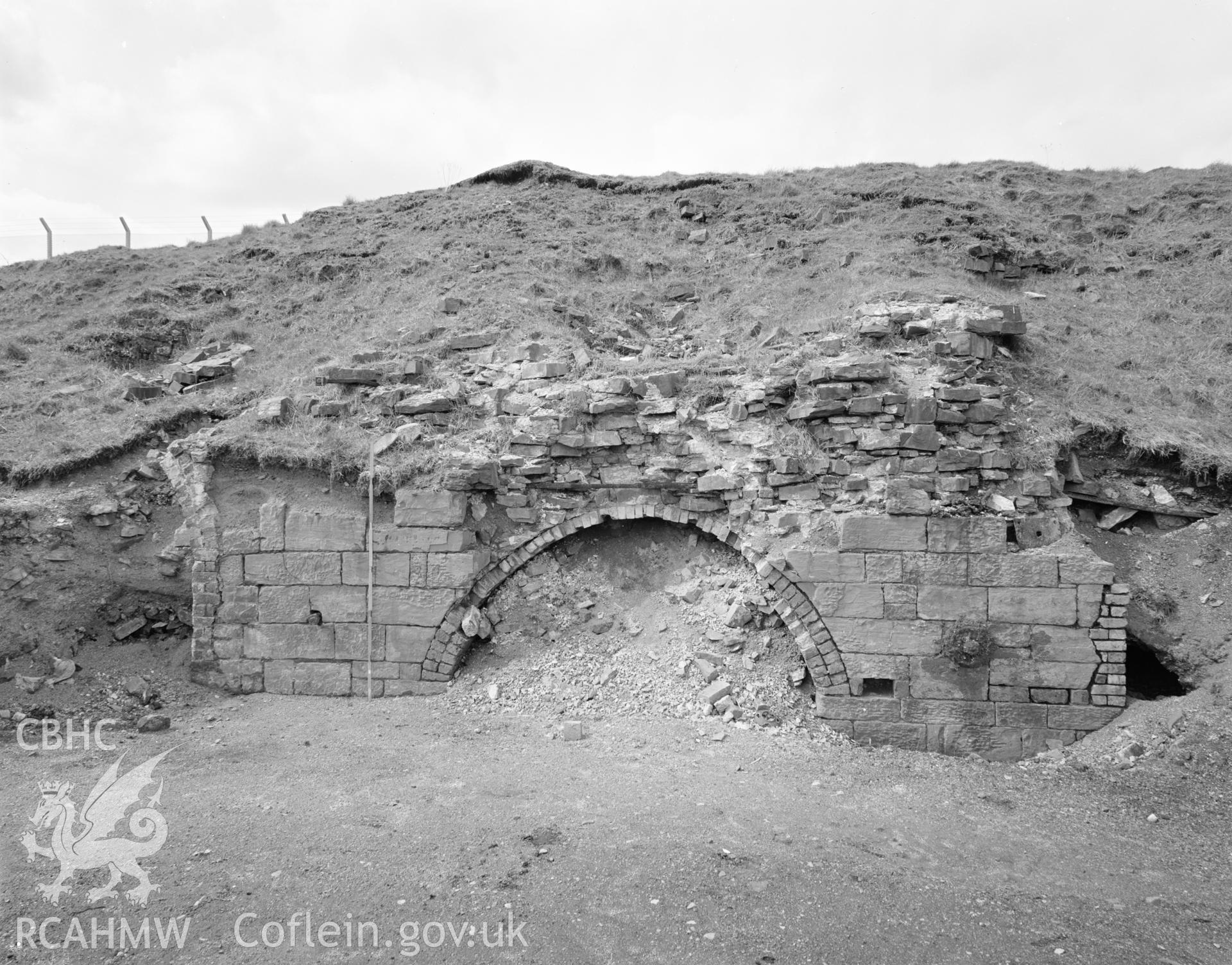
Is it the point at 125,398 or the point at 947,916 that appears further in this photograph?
the point at 125,398

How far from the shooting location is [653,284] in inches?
550

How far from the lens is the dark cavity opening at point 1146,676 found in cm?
823

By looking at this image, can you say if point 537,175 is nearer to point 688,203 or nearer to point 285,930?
point 688,203

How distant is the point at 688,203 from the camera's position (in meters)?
17.0

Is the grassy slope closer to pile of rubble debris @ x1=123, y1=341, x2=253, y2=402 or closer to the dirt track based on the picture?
pile of rubble debris @ x1=123, y1=341, x2=253, y2=402

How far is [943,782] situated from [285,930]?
5.44 meters

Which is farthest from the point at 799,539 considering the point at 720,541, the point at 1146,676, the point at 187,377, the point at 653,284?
the point at 187,377

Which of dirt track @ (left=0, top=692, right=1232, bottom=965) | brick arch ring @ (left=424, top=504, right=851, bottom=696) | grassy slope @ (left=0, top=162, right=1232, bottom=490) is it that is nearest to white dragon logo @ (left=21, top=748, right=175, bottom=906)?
dirt track @ (left=0, top=692, right=1232, bottom=965)

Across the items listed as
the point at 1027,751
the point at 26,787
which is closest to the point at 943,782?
the point at 1027,751

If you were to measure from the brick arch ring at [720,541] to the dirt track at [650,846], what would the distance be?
0.72 meters

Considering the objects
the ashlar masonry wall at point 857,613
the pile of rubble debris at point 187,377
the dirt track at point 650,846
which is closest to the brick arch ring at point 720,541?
the ashlar masonry wall at point 857,613

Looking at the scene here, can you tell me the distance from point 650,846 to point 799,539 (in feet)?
11.5

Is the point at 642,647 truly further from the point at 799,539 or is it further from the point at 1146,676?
the point at 1146,676

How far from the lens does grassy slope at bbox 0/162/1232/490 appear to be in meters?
9.95
